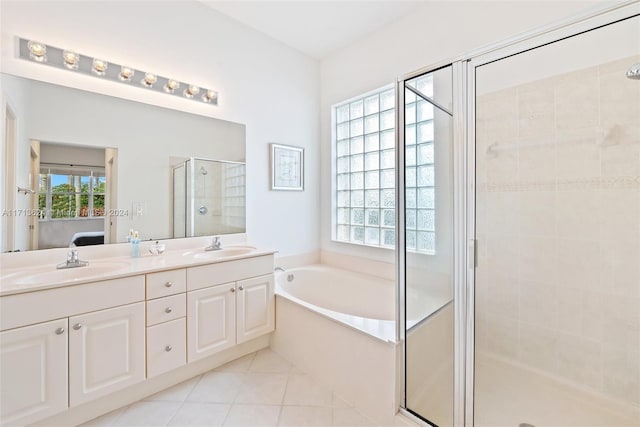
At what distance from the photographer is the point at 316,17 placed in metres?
2.38

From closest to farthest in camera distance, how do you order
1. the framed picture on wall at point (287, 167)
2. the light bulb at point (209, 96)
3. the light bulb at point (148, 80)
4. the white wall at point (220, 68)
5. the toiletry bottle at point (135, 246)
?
1. the white wall at point (220, 68)
2. the toiletry bottle at point (135, 246)
3. the light bulb at point (148, 80)
4. the light bulb at point (209, 96)
5. the framed picture on wall at point (287, 167)

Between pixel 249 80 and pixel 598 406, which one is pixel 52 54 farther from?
pixel 598 406

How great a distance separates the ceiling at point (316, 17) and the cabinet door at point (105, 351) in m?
2.39

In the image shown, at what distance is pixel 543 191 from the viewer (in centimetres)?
171

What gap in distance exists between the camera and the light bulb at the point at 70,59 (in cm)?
169

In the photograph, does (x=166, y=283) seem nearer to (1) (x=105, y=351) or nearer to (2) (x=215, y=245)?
(1) (x=105, y=351)

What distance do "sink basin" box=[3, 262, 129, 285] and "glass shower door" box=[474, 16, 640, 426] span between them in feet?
6.73

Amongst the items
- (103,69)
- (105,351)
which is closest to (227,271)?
(105,351)

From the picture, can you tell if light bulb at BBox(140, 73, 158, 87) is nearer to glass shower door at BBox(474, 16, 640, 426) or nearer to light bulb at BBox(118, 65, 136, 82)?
light bulb at BBox(118, 65, 136, 82)

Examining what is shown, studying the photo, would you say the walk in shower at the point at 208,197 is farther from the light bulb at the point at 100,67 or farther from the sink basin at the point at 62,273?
the light bulb at the point at 100,67

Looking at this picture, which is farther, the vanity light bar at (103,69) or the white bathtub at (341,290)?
the white bathtub at (341,290)

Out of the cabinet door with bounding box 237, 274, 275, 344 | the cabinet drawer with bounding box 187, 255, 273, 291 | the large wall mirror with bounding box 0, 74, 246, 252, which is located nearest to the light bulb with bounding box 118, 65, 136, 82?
the large wall mirror with bounding box 0, 74, 246, 252

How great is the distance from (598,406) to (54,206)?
10.9ft

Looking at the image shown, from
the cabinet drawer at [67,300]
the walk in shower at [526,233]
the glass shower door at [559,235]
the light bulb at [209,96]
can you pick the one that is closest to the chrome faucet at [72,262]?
the cabinet drawer at [67,300]
